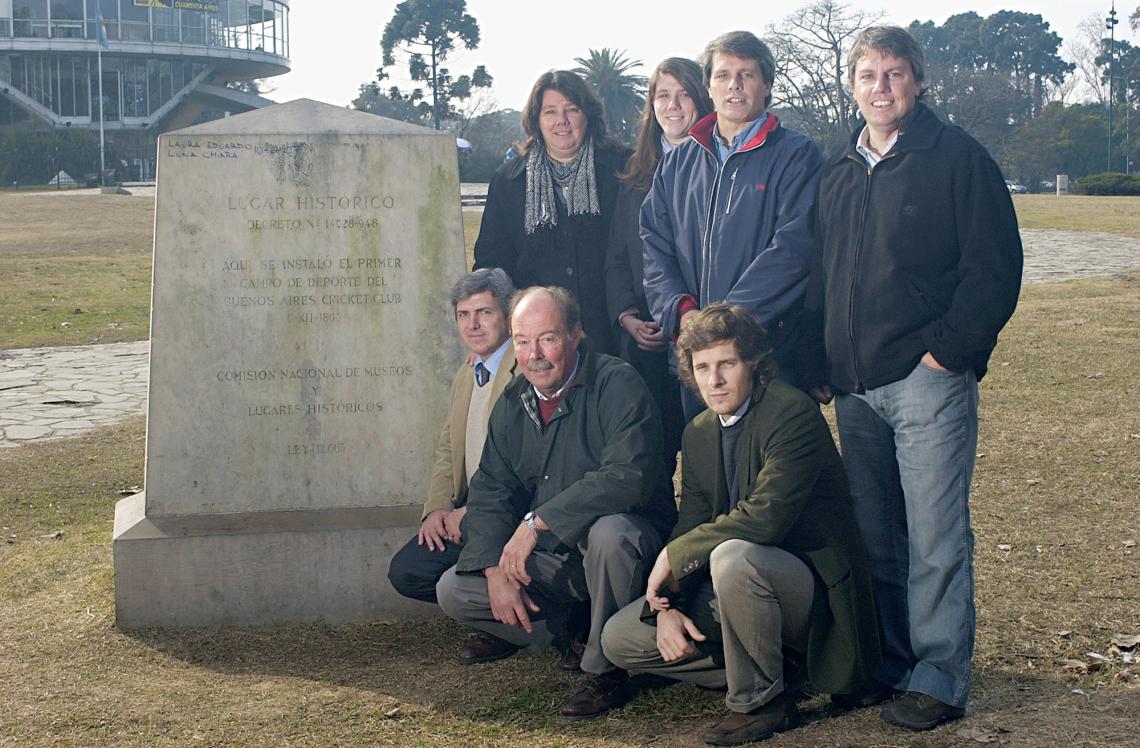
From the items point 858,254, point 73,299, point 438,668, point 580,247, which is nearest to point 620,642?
point 438,668

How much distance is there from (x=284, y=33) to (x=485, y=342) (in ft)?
259

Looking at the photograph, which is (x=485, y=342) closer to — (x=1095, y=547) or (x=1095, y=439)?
(x=1095, y=547)

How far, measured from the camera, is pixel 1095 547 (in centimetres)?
566

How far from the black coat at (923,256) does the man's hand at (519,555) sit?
1123mm

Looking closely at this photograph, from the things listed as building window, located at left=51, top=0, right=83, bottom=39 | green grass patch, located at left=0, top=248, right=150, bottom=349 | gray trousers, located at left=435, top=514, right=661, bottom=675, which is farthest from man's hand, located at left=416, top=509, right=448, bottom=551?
building window, located at left=51, top=0, right=83, bottom=39

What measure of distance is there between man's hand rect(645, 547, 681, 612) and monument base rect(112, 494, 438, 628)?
4.88 ft

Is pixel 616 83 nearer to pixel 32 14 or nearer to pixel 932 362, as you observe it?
pixel 32 14

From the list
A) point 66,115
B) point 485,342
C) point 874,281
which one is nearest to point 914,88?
point 874,281

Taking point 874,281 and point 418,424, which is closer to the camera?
A: point 874,281

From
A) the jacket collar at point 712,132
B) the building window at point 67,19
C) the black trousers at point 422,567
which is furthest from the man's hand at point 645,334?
the building window at point 67,19

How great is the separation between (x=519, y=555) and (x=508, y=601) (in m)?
0.15

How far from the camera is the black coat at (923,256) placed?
11.8 ft

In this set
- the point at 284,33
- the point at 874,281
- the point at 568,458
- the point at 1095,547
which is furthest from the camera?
the point at 284,33

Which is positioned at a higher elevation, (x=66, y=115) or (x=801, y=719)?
(x=66, y=115)
